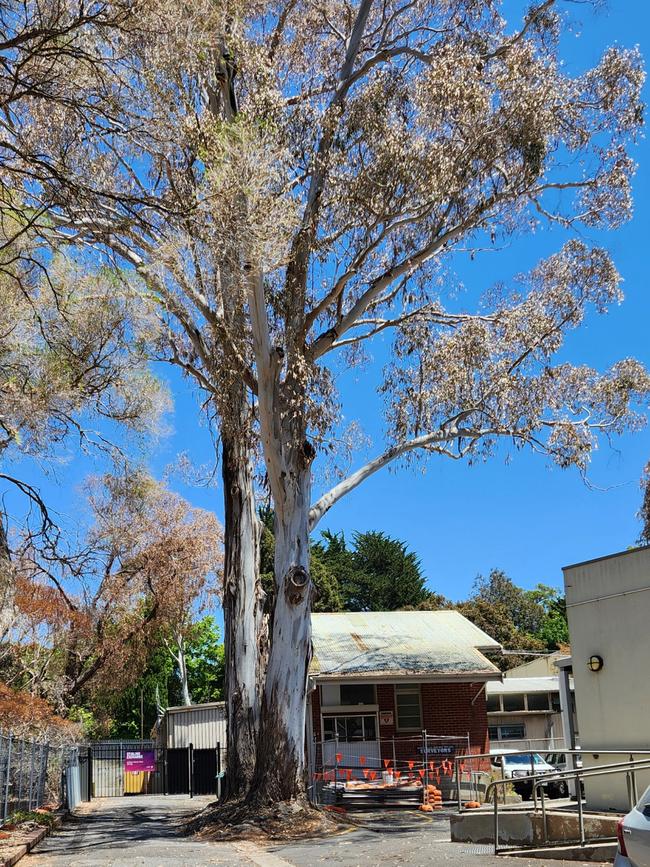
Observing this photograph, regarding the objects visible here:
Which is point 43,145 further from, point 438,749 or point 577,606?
point 438,749

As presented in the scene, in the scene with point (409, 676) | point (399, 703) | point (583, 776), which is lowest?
point (583, 776)

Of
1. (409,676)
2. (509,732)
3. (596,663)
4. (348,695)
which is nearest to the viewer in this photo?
(596,663)

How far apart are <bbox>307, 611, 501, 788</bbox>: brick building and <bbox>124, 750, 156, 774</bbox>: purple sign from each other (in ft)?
33.0

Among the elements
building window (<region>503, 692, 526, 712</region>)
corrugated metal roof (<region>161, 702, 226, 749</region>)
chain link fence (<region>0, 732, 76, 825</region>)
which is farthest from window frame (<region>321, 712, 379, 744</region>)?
building window (<region>503, 692, 526, 712</region>)

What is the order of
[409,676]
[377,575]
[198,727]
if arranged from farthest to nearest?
[377,575] → [198,727] → [409,676]

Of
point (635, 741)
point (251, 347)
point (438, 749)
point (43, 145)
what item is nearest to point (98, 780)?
point (438, 749)

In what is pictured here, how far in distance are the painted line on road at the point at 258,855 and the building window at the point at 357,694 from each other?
38.1ft

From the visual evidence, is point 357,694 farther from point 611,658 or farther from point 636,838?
point 636,838

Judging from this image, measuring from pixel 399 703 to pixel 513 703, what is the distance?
12.3 meters

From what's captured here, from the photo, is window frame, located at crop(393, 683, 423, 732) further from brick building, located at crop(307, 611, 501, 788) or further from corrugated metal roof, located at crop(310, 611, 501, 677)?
corrugated metal roof, located at crop(310, 611, 501, 677)

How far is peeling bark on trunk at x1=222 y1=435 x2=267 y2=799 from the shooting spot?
17.0 m

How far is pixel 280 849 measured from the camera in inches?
512

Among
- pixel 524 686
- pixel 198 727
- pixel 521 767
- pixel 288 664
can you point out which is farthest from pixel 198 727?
pixel 288 664

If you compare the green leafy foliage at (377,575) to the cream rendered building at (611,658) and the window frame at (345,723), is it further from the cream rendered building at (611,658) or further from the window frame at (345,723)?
the cream rendered building at (611,658)
